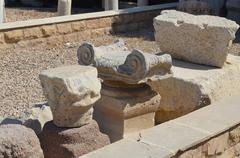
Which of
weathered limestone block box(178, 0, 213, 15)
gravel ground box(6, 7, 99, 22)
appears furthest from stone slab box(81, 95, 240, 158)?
gravel ground box(6, 7, 99, 22)

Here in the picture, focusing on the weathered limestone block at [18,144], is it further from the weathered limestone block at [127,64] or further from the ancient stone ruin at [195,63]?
the ancient stone ruin at [195,63]

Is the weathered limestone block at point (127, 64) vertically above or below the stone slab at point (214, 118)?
above

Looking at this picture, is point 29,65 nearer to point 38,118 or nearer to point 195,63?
point 195,63

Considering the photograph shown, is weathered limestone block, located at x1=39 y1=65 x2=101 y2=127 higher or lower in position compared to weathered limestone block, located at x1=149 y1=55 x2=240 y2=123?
higher

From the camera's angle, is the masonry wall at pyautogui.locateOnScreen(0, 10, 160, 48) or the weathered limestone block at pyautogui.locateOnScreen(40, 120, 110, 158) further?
the masonry wall at pyautogui.locateOnScreen(0, 10, 160, 48)

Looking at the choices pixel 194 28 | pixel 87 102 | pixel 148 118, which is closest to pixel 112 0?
pixel 194 28

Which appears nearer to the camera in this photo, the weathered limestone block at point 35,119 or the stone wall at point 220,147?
the stone wall at point 220,147

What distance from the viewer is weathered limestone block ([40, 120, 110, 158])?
3.51 meters

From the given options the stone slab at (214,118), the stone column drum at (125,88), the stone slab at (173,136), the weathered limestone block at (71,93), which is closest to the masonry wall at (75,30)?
the stone column drum at (125,88)

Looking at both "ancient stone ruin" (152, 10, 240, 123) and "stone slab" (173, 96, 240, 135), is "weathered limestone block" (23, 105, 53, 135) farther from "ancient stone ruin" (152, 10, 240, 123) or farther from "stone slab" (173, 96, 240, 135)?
"ancient stone ruin" (152, 10, 240, 123)

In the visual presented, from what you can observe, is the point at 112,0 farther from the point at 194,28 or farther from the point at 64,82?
the point at 64,82

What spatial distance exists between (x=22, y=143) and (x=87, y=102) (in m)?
0.60

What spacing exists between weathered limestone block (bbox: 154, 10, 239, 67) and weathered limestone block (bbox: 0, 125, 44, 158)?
2.38 m

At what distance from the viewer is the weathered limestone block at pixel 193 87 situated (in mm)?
4648
